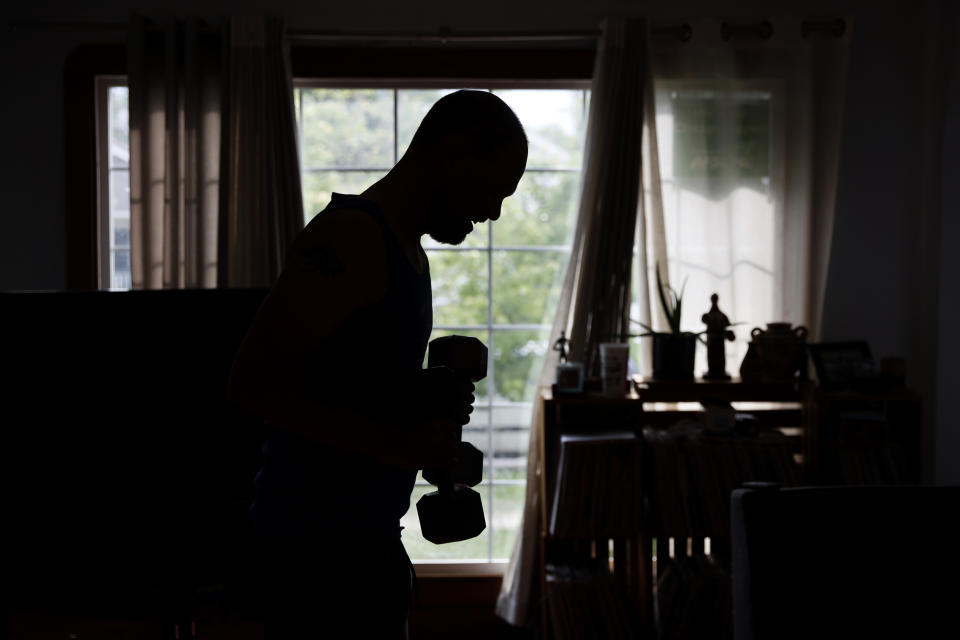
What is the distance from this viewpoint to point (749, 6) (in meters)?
2.65

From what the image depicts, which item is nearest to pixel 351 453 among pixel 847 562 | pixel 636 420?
pixel 847 562

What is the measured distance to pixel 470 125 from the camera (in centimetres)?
100

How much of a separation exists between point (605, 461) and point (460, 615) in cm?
88

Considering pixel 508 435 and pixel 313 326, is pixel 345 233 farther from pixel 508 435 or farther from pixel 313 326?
pixel 508 435

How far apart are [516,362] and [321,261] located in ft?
6.28

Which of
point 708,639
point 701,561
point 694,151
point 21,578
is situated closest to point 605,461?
point 701,561

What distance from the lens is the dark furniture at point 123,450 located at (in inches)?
74.0

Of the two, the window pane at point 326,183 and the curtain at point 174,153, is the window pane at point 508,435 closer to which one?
the window pane at point 326,183

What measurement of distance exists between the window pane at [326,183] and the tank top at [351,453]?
5.80ft

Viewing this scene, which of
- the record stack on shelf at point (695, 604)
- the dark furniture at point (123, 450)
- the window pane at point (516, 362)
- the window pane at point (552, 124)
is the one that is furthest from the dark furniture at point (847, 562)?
the window pane at point (552, 124)

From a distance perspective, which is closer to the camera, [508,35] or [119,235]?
[508,35]

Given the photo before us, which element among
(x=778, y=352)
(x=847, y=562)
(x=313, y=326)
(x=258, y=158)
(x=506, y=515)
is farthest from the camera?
(x=506, y=515)

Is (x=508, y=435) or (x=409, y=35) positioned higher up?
(x=409, y=35)

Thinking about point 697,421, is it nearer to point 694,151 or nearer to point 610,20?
point 694,151
